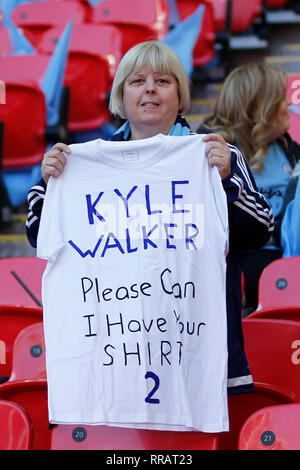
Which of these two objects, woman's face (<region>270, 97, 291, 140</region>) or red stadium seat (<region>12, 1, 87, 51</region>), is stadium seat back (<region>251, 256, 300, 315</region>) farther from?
red stadium seat (<region>12, 1, 87, 51</region>)

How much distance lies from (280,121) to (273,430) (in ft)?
5.07

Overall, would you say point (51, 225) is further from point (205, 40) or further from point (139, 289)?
point (205, 40)

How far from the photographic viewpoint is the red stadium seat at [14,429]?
5.88ft

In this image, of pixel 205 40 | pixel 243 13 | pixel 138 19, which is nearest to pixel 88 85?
pixel 138 19

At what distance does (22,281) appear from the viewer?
2.62m

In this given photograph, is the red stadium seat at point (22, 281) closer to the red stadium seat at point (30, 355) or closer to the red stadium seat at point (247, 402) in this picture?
the red stadium seat at point (30, 355)

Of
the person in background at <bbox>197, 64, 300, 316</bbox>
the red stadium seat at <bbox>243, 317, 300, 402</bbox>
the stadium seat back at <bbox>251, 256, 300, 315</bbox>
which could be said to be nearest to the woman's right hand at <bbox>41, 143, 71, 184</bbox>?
the red stadium seat at <bbox>243, 317, 300, 402</bbox>

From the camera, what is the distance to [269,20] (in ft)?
19.4

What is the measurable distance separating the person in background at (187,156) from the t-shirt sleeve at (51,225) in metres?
0.04

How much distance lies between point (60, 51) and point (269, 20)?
2194 mm

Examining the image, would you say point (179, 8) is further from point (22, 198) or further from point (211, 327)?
point (211, 327)

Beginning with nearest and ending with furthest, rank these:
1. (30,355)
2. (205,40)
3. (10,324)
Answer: (30,355) < (10,324) < (205,40)

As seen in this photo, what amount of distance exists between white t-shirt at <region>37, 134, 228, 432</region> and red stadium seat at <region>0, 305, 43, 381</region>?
0.63 meters

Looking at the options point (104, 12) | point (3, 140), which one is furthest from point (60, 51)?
point (104, 12)
